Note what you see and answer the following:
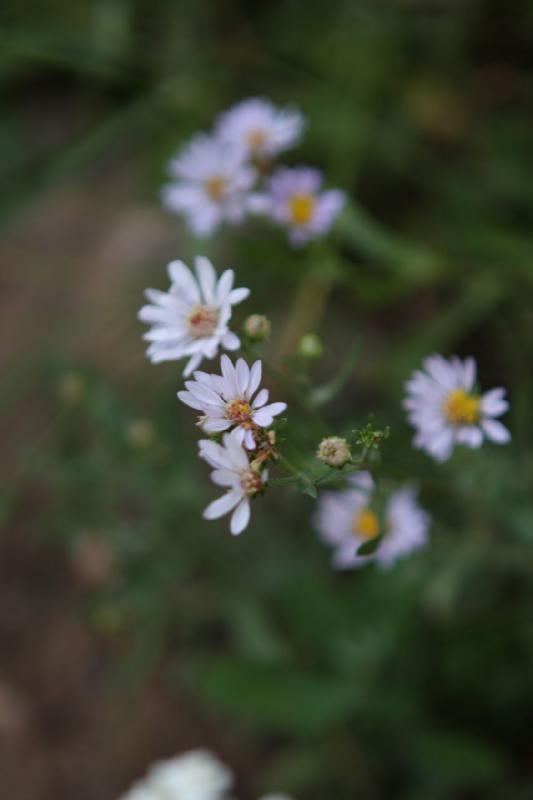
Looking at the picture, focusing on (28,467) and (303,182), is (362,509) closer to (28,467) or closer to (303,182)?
(303,182)

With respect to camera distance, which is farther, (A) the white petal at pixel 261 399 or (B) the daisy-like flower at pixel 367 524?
(B) the daisy-like flower at pixel 367 524

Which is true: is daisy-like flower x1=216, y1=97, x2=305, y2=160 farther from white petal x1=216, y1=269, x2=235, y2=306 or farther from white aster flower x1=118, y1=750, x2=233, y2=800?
white aster flower x1=118, y1=750, x2=233, y2=800

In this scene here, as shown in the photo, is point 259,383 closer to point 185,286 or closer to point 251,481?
point 251,481

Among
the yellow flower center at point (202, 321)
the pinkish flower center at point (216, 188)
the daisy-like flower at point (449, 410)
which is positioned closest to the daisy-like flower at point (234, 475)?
the yellow flower center at point (202, 321)

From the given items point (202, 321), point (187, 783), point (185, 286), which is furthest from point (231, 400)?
point (187, 783)

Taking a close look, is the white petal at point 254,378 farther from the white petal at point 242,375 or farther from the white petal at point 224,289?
the white petal at point 224,289

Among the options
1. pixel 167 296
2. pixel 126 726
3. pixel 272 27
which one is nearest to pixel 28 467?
pixel 126 726
